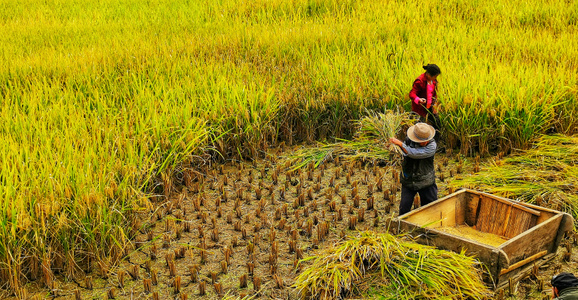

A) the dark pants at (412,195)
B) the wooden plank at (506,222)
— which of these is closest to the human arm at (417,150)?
the dark pants at (412,195)

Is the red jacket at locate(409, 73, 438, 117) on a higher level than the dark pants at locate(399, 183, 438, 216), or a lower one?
higher

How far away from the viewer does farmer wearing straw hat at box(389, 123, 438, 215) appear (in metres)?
4.02

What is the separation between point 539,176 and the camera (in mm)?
4812

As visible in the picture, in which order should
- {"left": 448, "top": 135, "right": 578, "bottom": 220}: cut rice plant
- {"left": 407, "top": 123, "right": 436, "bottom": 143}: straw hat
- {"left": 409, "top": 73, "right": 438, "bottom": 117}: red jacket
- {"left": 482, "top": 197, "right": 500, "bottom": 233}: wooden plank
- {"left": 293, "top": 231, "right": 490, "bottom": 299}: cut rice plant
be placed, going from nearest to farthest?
{"left": 293, "top": 231, "right": 490, "bottom": 299}: cut rice plant
{"left": 407, "top": 123, "right": 436, "bottom": 143}: straw hat
{"left": 482, "top": 197, "right": 500, "bottom": 233}: wooden plank
{"left": 448, "top": 135, "right": 578, "bottom": 220}: cut rice plant
{"left": 409, "top": 73, "right": 438, "bottom": 117}: red jacket

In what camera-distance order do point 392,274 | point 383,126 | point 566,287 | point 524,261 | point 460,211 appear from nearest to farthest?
1. point 566,287
2. point 392,274
3. point 524,261
4. point 460,211
5. point 383,126

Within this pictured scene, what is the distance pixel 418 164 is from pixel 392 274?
1094 mm

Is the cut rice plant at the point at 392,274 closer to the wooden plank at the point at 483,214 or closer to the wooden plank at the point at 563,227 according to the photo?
the wooden plank at the point at 563,227

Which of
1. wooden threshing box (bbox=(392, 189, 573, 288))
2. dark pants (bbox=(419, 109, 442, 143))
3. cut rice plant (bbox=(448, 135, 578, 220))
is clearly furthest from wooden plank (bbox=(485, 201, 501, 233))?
dark pants (bbox=(419, 109, 442, 143))

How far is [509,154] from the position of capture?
5.54 metres

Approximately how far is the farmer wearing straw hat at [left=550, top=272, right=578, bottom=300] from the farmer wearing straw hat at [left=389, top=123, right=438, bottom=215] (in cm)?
140

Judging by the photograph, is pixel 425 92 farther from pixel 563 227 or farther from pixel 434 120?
pixel 563 227

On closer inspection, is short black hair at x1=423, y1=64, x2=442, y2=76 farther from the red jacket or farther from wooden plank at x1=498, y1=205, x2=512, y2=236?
wooden plank at x1=498, y1=205, x2=512, y2=236

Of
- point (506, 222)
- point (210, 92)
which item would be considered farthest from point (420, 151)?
point (210, 92)

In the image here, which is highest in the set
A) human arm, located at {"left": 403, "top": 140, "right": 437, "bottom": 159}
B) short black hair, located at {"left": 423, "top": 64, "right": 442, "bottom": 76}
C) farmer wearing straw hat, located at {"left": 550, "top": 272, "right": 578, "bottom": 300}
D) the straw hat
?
short black hair, located at {"left": 423, "top": 64, "right": 442, "bottom": 76}
